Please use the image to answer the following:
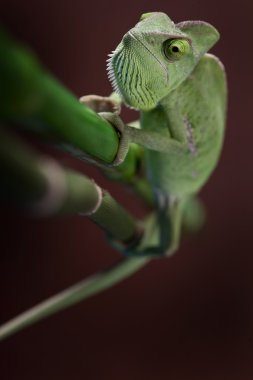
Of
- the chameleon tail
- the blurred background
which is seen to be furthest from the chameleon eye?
the blurred background

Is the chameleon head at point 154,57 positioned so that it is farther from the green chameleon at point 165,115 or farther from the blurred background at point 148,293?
the blurred background at point 148,293

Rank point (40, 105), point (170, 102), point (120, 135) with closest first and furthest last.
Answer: point (40, 105) → point (120, 135) → point (170, 102)

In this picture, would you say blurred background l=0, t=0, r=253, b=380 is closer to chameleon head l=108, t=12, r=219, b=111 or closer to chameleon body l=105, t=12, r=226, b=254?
chameleon body l=105, t=12, r=226, b=254

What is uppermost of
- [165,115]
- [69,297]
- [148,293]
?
[165,115]

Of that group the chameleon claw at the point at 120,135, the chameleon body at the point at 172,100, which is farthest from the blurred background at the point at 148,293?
the chameleon claw at the point at 120,135

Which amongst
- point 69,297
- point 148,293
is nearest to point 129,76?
point 69,297

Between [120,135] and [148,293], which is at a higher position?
[120,135]

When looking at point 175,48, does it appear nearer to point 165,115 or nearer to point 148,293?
point 165,115
